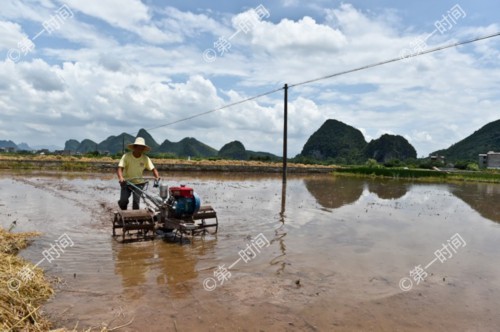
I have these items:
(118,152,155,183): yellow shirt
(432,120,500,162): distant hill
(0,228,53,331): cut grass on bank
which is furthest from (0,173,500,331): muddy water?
(432,120,500,162): distant hill

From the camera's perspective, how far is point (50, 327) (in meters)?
3.81

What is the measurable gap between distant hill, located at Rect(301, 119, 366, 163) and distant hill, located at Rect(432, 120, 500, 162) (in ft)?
83.8

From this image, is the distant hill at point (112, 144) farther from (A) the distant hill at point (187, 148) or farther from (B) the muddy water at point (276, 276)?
(B) the muddy water at point (276, 276)

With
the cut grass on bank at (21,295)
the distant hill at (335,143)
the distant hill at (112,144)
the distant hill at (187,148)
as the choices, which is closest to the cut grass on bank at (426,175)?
the cut grass on bank at (21,295)

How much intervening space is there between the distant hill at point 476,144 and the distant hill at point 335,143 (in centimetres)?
2554

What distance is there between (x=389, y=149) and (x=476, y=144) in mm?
26771

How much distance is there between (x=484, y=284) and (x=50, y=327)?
6.28m

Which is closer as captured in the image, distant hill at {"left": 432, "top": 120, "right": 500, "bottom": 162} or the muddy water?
the muddy water

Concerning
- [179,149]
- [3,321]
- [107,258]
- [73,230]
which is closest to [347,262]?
[107,258]

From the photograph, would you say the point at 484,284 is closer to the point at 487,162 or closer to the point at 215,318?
the point at 215,318

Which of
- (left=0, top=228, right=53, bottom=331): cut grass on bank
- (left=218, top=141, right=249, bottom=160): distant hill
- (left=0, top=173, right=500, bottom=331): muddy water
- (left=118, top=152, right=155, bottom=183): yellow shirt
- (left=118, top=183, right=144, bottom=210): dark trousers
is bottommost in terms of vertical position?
(left=0, top=173, right=500, bottom=331): muddy water

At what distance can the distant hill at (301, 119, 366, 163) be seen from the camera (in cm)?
11006

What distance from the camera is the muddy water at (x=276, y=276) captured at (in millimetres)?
4332

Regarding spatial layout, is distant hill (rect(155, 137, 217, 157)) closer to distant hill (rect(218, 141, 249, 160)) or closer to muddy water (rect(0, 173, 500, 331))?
distant hill (rect(218, 141, 249, 160))
